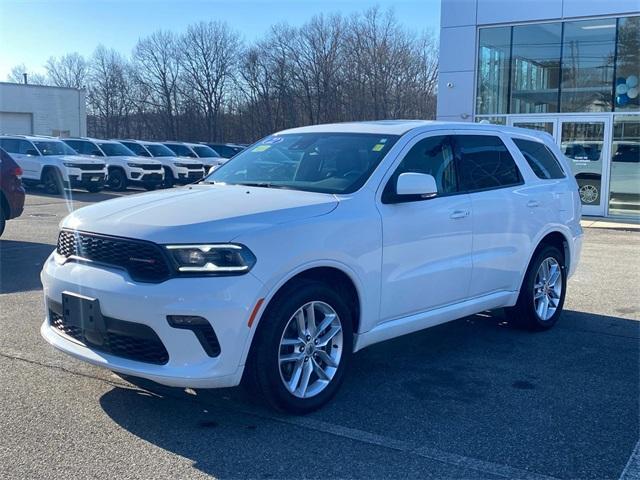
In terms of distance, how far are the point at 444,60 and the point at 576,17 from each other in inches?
137

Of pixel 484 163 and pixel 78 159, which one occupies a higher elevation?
pixel 78 159

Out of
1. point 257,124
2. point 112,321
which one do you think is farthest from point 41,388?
point 257,124

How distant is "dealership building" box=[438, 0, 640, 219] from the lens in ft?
55.1

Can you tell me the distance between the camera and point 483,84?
61.0 ft

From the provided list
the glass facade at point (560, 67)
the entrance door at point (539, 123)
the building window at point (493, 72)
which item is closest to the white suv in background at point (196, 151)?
the building window at point (493, 72)

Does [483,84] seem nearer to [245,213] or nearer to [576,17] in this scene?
[576,17]

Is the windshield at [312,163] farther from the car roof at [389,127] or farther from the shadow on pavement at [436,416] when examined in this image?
the shadow on pavement at [436,416]

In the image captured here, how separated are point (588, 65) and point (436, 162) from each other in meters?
13.6

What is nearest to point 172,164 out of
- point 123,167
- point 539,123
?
point 123,167

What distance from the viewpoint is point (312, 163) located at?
5.32m

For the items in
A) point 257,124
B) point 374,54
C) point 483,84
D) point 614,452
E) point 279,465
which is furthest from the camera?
point 257,124

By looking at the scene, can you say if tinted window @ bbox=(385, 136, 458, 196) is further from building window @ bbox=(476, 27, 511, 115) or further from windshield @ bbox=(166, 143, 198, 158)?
windshield @ bbox=(166, 143, 198, 158)

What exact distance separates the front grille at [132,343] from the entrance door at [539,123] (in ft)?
51.1

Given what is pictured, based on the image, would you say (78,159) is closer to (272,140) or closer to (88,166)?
(88,166)
